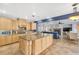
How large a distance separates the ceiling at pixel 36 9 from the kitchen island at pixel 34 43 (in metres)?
0.57

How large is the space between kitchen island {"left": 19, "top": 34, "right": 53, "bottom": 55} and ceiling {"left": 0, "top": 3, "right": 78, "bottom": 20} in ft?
1.86

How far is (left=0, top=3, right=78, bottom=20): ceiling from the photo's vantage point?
7.20 ft

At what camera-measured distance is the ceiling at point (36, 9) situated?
7.20 feet

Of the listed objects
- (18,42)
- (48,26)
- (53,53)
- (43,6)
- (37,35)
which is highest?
(43,6)

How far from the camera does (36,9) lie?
2.27m

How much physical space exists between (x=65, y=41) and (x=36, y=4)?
4.06 feet

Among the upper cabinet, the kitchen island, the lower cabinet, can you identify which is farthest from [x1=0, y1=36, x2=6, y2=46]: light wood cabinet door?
the kitchen island

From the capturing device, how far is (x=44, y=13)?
2312 millimetres

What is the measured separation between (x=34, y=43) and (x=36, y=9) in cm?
A: 90

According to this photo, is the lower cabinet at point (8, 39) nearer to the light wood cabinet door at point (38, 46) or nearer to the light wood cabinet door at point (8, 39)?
the light wood cabinet door at point (8, 39)

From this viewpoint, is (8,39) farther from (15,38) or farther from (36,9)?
(36,9)

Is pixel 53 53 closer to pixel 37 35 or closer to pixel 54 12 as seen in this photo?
pixel 37 35

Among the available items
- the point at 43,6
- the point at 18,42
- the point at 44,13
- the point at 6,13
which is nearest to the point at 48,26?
the point at 44,13

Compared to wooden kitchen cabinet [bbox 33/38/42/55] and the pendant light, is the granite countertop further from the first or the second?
the pendant light
